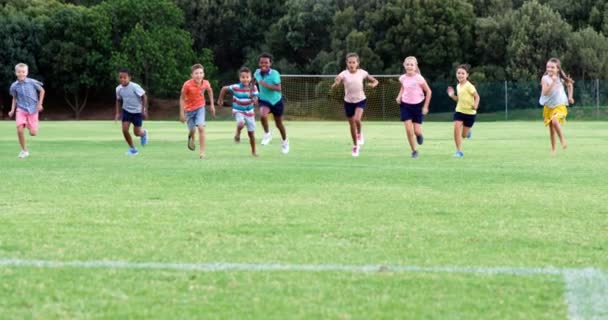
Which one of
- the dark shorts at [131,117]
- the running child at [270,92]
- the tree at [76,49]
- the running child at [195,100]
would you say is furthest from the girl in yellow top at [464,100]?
the tree at [76,49]

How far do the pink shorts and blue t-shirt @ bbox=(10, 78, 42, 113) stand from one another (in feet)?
0.32

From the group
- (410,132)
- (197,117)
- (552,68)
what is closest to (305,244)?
(410,132)

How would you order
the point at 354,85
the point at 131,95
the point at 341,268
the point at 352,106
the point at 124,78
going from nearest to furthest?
the point at 341,268, the point at 354,85, the point at 352,106, the point at 124,78, the point at 131,95

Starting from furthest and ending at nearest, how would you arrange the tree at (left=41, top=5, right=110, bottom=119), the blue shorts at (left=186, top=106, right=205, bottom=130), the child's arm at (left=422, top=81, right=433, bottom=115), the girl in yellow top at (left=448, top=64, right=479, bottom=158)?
the tree at (left=41, top=5, right=110, bottom=119) < the girl in yellow top at (left=448, top=64, right=479, bottom=158) < the blue shorts at (left=186, top=106, right=205, bottom=130) < the child's arm at (left=422, top=81, right=433, bottom=115)

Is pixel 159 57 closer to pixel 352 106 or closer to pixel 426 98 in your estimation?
pixel 352 106

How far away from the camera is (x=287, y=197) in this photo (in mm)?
11133

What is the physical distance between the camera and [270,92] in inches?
842

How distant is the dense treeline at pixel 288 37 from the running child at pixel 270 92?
46015 mm

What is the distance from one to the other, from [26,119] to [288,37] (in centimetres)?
5587

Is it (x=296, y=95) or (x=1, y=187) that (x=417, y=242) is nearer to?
(x=1, y=187)

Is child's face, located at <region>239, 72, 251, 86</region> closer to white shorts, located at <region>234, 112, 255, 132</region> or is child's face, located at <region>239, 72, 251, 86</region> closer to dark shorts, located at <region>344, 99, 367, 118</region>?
white shorts, located at <region>234, 112, 255, 132</region>

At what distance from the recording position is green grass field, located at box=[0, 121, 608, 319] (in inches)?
213

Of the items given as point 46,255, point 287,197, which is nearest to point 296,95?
point 287,197

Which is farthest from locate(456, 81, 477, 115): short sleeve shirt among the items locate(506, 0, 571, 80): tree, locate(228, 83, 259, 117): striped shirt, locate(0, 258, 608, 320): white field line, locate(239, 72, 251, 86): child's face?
locate(506, 0, 571, 80): tree
